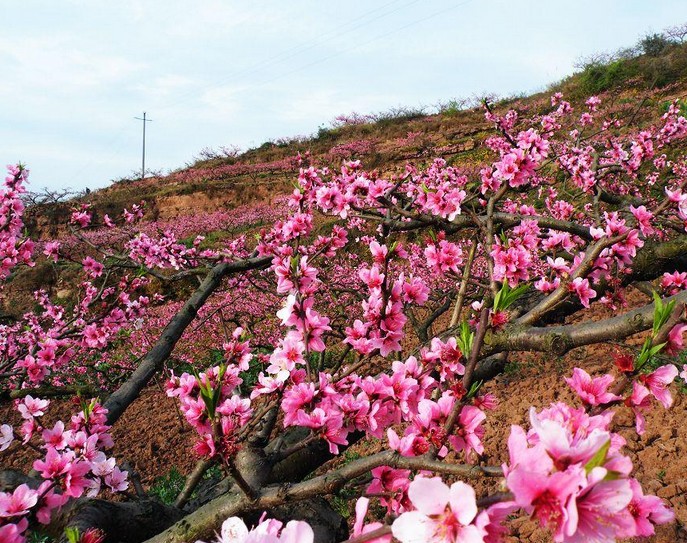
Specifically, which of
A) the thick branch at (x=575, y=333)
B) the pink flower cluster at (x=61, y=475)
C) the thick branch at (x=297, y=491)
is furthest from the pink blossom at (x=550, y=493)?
the pink flower cluster at (x=61, y=475)

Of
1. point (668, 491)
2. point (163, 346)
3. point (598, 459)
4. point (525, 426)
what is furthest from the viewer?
point (525, 426)

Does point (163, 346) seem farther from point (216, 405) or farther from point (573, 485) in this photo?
point (573, 485)

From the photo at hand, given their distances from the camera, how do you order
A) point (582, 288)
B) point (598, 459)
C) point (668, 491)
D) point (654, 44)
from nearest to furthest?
1. point (598, 459)
2. point (582, 288)
3. point (668, 491)
4. point (654, 44)

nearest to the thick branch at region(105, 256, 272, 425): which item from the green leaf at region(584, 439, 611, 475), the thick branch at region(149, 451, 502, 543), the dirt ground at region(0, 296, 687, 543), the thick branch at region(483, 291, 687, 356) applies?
the dirt ground at region(0, 296, 687, 543)

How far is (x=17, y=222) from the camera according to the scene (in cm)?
439

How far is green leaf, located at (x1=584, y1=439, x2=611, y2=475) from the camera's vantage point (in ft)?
2.02

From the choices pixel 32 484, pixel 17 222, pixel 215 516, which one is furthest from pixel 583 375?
pixel 17 222

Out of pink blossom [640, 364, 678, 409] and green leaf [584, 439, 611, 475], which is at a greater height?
green leaf [584, 439, 611, 475]

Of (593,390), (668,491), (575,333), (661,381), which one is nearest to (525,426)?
(668,491)

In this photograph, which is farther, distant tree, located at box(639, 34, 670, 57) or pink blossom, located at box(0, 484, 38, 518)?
distant tree, located at box(639, 34, 670, 57)

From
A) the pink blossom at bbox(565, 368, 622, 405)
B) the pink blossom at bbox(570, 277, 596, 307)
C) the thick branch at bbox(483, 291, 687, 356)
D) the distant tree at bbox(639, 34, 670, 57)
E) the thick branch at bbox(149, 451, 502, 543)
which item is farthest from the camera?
the distant tree at bbox(639, 34, 670, 57)

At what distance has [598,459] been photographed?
0.62 meters

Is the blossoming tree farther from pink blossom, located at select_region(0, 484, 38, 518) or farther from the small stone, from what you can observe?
the small stone

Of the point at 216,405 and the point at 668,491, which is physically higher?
the point at 216,405
